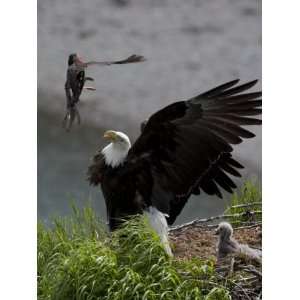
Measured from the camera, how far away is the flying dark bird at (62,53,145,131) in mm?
5453

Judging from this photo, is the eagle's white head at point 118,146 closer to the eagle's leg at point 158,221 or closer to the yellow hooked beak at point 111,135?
the yellow hooked beak at point 111,135

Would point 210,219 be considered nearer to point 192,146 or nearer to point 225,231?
point 225,231

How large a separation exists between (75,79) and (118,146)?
0.32 metres

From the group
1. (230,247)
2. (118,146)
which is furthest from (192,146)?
(230,247)

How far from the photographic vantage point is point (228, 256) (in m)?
5.29

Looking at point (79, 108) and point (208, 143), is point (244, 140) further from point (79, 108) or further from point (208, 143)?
point (79, 108)

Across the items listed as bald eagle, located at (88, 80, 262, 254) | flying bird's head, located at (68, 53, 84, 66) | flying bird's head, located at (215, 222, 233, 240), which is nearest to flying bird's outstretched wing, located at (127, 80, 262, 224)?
bald eagle, located at (88, 80, 262, 254)

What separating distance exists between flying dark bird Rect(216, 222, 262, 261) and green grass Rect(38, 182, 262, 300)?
0.21 ft

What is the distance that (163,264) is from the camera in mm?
5238

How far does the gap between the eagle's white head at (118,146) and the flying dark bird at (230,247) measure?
1.55 feet

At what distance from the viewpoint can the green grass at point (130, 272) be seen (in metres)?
5.19
